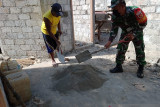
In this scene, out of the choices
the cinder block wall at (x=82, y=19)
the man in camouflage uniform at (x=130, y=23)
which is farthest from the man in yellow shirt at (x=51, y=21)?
the cinder block wall at (x=82, y=19)

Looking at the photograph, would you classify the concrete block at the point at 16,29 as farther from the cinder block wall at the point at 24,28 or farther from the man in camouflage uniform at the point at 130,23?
the man in camouflage uniform at the point at 130,23

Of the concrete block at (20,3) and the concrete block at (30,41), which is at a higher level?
the concrete block at (20,3)

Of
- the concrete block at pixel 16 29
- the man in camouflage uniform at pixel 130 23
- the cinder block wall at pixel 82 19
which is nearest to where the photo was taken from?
the man in camouflage uniform at pixel 130 23

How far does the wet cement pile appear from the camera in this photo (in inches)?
112

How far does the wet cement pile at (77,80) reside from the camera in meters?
2.85

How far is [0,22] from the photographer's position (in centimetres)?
469

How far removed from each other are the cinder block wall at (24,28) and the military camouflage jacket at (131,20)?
2.46 meters

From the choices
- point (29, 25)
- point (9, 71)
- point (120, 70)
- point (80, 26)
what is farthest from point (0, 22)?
point (120, 70)

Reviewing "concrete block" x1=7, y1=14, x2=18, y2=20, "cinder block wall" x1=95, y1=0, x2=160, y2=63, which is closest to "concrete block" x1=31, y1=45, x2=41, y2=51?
"concrete block" x1=7, y1=14, x2=18, y2=20

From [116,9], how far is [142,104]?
6.45ft

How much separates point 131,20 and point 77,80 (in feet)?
6.00

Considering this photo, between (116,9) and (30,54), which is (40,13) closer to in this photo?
(30,54)

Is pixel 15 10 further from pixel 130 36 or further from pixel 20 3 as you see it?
pixel 130 36

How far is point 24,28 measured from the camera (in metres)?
4.70
